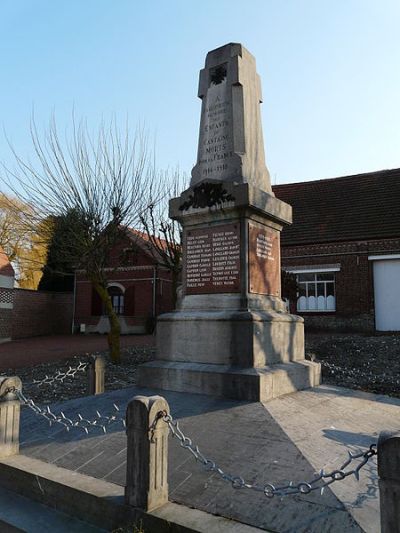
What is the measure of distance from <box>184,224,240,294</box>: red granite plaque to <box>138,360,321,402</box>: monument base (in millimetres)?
1089

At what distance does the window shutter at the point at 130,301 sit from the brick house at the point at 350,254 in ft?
38.1

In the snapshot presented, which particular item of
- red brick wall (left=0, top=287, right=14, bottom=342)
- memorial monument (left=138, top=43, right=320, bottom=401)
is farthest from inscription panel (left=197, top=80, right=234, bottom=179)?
red brick wall (left=0, top=287, right=14, bottom=342)

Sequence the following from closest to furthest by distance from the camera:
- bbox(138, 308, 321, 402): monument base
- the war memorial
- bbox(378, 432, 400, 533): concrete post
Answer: bbox(378, 432, 400, 533): concrete post → the war memorial → bbox(138, 308, 321, 402): monument base

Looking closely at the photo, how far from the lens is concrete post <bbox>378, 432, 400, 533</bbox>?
2.31m

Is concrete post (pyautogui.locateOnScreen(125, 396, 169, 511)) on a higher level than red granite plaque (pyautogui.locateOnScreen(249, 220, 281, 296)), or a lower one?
lower

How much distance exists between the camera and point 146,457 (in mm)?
3234

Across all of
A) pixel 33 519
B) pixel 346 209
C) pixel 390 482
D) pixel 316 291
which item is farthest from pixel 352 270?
pixel 390 482

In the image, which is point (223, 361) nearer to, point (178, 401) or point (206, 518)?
point (178, 401)

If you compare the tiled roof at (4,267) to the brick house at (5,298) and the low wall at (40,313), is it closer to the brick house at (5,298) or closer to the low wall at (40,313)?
the brick house at (5,298)

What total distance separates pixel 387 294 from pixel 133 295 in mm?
15972

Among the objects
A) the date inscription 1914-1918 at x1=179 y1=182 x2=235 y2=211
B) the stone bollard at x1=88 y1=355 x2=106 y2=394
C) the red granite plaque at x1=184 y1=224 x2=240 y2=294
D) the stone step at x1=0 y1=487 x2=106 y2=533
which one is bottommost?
the stone step at x1=0 y1=487 x2=106 y2=533

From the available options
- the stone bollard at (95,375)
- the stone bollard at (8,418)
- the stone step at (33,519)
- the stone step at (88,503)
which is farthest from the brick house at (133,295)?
the stone step at (33,519)

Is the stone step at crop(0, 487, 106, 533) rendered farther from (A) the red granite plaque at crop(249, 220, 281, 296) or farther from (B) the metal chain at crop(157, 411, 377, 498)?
(A) the red granite plaque at crop(249, 220, 281, 296)

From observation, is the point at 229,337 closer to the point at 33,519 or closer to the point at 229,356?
the point at 229,356
